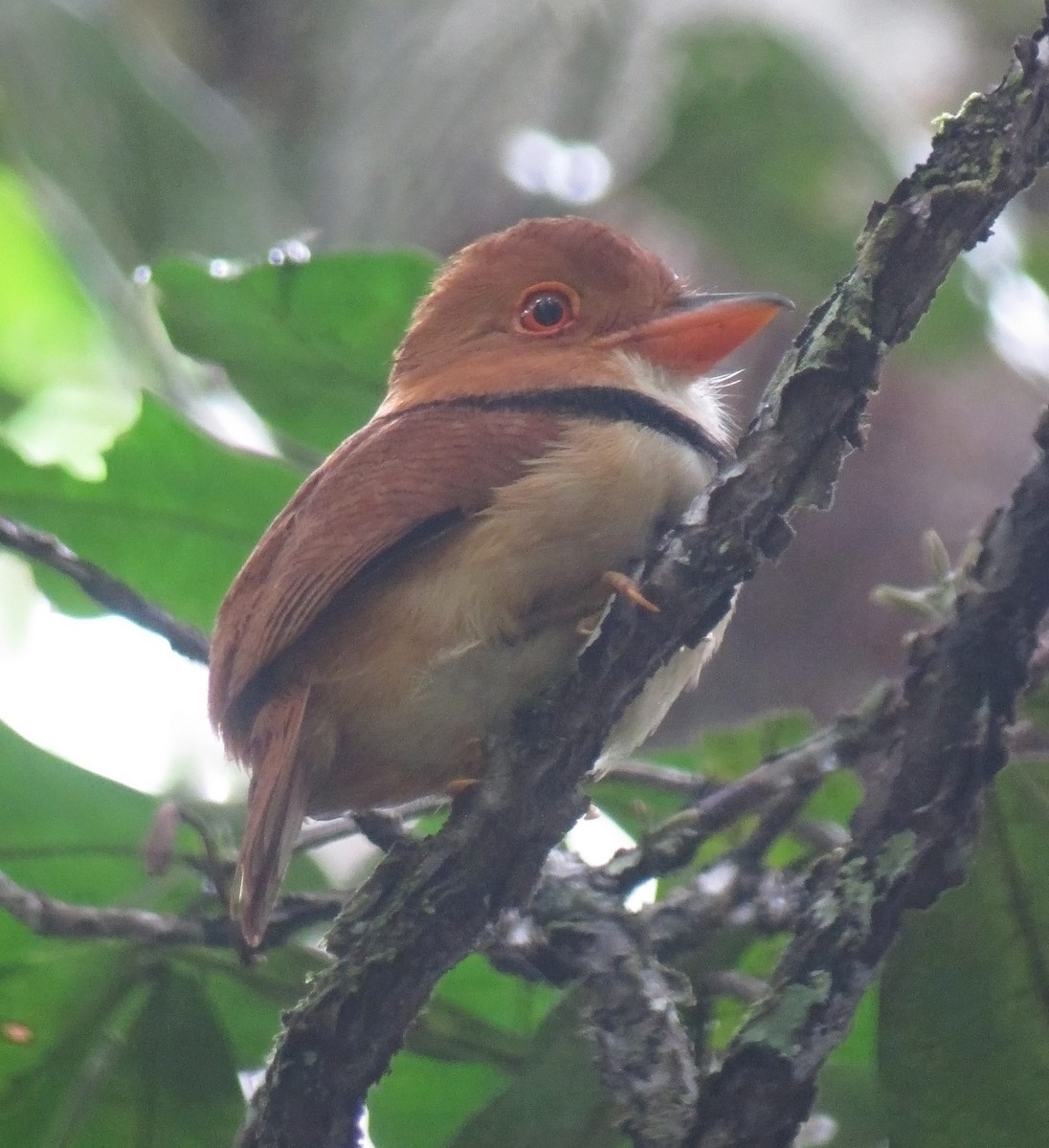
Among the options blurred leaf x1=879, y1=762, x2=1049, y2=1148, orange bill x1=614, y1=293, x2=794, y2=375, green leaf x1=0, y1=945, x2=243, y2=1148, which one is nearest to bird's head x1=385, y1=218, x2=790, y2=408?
orange bill x1=614, y1=293, x2=794, y2=375

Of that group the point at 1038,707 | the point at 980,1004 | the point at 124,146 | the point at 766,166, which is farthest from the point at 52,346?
the point at 980,1004

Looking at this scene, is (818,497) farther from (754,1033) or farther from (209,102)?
(209,102)

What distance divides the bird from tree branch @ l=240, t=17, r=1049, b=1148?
14 centimetres

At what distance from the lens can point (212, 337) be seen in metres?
3.30

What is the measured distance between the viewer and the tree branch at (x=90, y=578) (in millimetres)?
2701

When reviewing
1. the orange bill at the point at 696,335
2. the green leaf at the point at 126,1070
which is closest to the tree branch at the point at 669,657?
the green leaf at the point at 126,1070

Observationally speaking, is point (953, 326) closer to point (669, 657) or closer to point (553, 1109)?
point (669, 657)

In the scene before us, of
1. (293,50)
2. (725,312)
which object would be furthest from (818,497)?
(293,50)

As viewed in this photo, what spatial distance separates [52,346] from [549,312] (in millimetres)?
4176

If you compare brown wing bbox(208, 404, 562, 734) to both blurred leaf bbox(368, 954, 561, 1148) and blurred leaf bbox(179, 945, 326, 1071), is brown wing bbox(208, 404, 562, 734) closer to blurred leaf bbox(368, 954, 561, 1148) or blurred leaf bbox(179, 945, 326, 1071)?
blurred leaf bbox(179, 945, 326, 1071)

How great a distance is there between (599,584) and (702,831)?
419mm

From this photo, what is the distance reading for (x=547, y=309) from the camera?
3.06m

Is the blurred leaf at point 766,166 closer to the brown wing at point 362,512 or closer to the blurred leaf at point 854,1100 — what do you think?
the brown wing at point 362,512

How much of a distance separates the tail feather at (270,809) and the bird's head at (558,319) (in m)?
0.70
